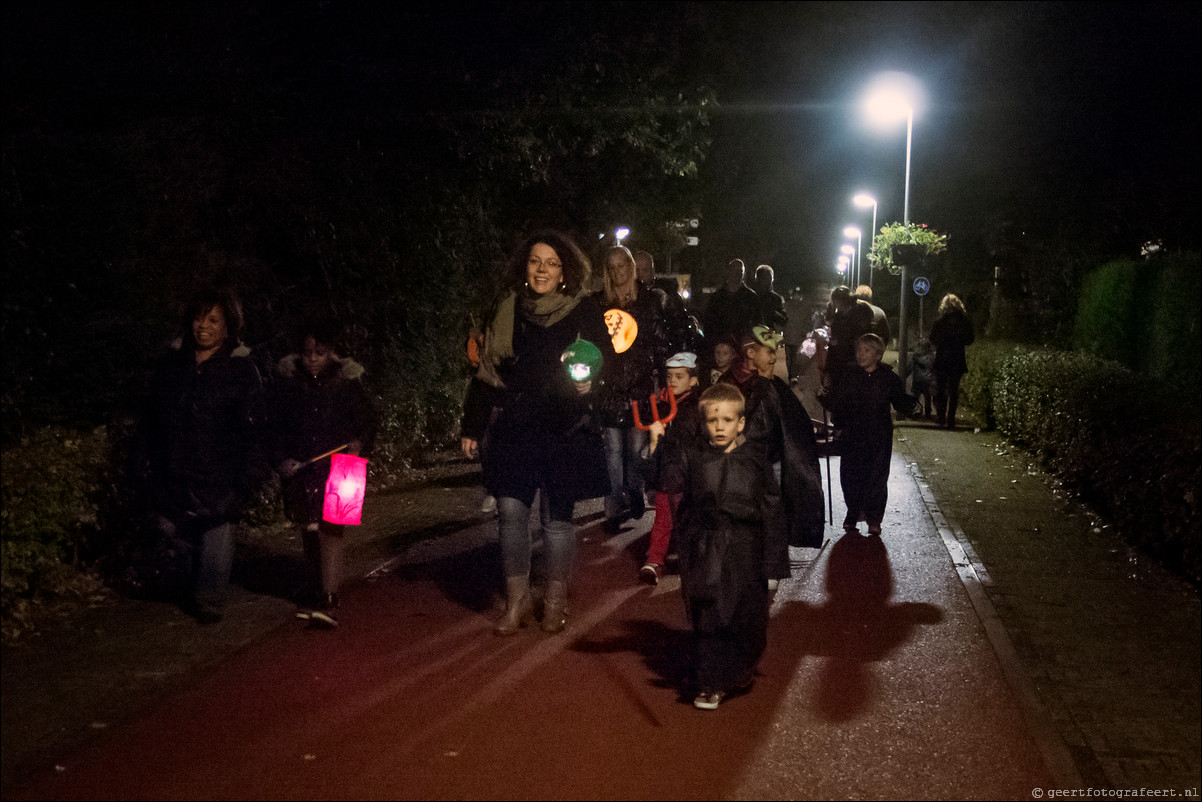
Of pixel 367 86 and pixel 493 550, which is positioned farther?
pixel 367 86

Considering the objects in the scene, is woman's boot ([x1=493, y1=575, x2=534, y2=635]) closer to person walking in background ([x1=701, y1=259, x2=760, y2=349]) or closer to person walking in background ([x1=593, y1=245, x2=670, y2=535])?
person walking in background ([x1=593, y1=245, x2=670, y2=535])

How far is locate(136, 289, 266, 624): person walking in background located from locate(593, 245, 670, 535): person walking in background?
6.65 feet

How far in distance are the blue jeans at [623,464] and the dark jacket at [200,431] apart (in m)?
2.95

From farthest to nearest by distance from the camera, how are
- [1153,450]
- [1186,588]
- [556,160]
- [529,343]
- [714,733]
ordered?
[556,160] → [1153,450] → [1186,588] → [529,343] → [714,733]

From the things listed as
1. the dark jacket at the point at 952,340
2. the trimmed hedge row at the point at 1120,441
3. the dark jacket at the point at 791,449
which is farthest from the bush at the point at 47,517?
the dark jacket at the point at 952,340

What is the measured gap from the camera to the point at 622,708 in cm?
549

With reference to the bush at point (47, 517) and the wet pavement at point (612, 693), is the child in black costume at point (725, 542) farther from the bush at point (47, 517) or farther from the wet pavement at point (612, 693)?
the bush at point (47, 517)

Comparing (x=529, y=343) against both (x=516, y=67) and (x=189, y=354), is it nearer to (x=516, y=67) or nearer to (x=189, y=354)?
(x=189, y=354)

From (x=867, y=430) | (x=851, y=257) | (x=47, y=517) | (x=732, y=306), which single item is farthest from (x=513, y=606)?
(x=851, y=257)

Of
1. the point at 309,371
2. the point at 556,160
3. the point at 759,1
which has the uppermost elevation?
the point at 759,1

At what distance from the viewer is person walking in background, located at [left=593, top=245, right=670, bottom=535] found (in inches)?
317

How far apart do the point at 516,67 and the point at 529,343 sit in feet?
25.2

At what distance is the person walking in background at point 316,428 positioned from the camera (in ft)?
21.9

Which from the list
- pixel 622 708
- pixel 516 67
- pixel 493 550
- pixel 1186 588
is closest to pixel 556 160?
pixel 516 67
